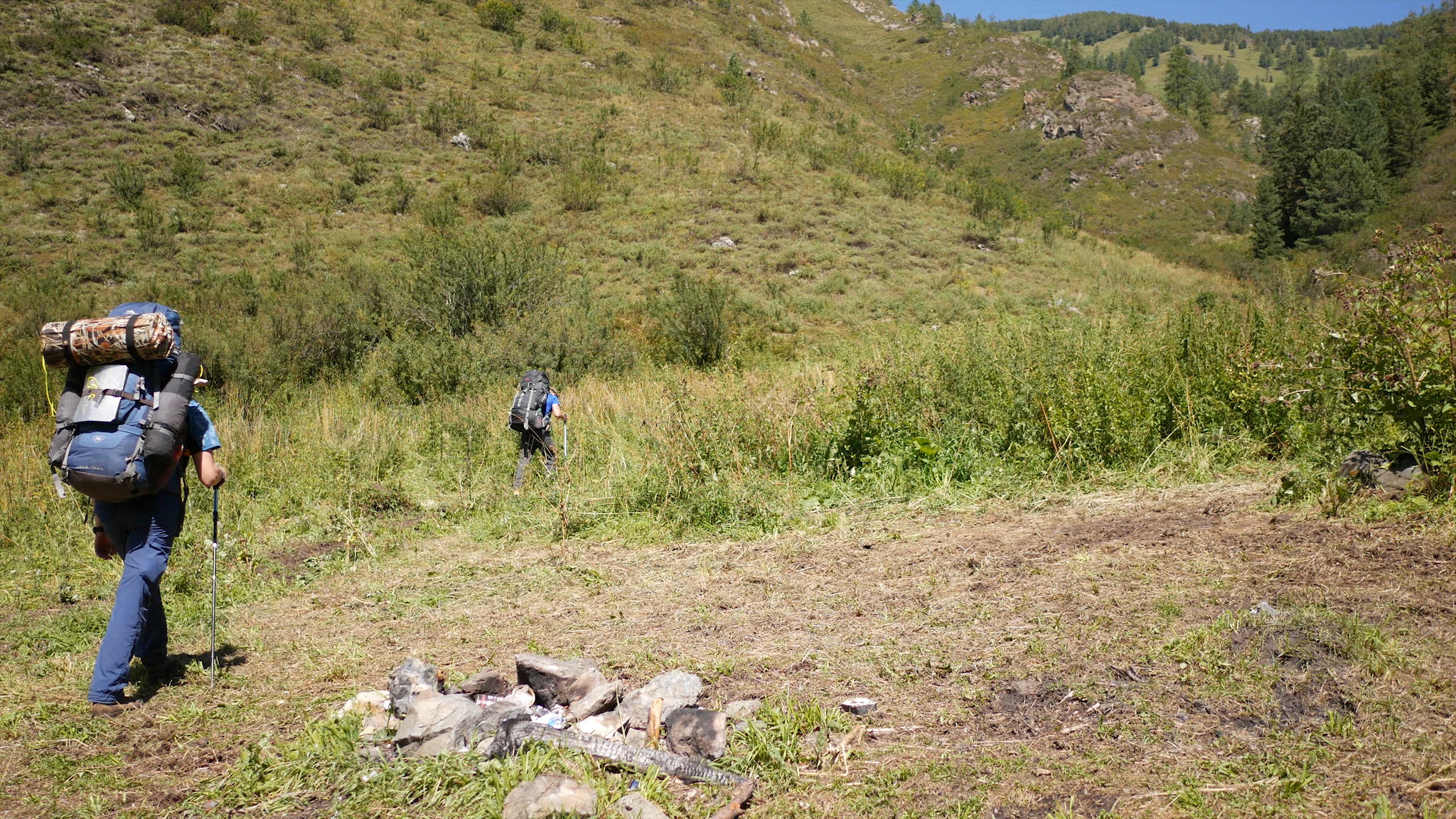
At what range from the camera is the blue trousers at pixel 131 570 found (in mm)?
3752

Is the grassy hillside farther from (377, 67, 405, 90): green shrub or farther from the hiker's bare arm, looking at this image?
the hiker's bare arm

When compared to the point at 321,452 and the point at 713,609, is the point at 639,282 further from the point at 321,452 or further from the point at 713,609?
the point at 713,609

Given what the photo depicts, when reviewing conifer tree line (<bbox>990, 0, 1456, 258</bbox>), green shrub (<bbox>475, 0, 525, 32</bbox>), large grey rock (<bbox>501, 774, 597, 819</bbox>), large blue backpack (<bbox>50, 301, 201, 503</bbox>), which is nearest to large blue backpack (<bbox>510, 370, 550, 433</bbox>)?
large blue backpack (<bbox>50, 301, 201, 503</bbox>)

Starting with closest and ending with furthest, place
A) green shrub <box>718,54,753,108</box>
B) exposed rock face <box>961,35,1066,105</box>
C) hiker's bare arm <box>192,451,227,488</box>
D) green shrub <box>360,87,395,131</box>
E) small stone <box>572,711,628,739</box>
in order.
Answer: small stone <box>572,711,628,739</box> < hiker's bare arm <box>192,451,227,488</box> < green shrub <box>360,87,395,131</box> < green shrub <box>718,54,753,108</box> < exposed rock face <box>961,35,1066,105</box>

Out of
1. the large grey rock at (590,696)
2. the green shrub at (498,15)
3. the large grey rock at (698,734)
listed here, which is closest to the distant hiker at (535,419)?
the large grey rock at (590,696)

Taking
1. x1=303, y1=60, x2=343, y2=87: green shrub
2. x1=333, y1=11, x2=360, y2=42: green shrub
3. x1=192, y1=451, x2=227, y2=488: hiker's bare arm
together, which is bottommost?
x1=192, y1=451, x2=227, y2=488: hiker's bare arm

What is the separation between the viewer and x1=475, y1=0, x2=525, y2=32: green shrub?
34.8 meters

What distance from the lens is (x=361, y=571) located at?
622 cm

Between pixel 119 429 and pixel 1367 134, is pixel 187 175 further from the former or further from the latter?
pixel 1367 134

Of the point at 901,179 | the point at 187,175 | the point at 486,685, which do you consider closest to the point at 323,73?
the point at 187,175

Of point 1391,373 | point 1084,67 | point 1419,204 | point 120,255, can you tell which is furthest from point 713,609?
point 1084,67

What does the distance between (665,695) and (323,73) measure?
101 feet

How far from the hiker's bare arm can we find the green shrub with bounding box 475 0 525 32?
117 feet

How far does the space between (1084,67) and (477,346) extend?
88.1 metres
